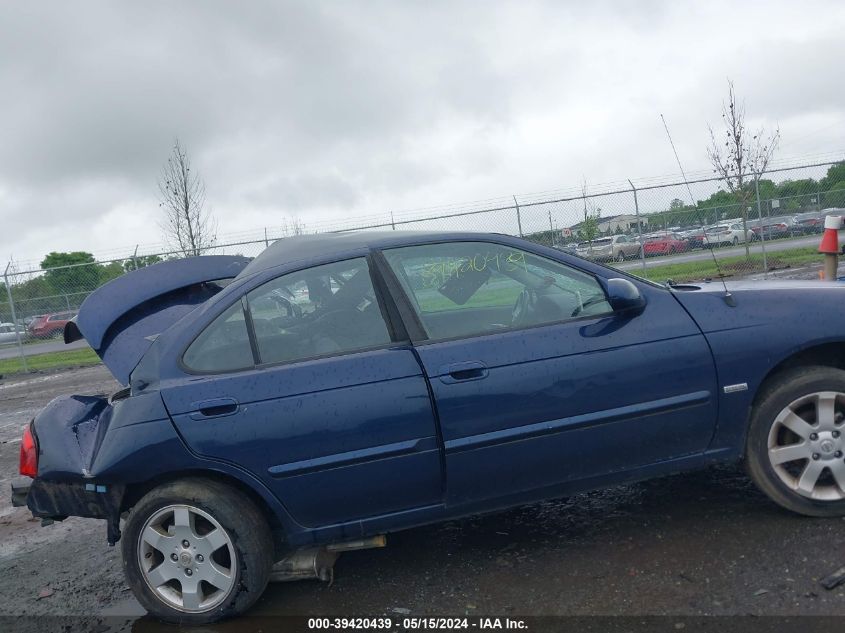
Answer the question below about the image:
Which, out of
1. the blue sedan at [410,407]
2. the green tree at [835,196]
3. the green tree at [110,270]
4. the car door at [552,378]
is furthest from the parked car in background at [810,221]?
the green tree at [110,270]

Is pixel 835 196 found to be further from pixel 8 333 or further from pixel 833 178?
pixel 8 333

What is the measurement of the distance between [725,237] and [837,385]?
45.9 ft

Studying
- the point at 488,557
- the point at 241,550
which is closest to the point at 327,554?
the point at 241,550

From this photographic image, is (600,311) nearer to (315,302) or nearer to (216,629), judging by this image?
(315,302)

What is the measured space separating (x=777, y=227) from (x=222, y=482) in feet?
51.2

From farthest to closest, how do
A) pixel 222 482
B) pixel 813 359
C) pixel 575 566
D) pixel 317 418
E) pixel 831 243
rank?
pixel 831 243 < pixel 813 359 < pixel 575 566 < pixel 222 482 < pixel 317 418

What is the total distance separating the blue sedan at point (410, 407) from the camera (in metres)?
3.39

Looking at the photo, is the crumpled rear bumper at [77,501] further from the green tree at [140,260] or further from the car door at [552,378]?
the green tree at [140,260]

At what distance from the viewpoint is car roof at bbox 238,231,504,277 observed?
379cm

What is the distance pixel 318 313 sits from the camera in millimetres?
3652

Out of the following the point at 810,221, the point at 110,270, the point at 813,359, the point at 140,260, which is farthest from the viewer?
the point at 110,270

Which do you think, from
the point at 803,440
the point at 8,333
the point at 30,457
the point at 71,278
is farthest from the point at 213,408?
the point at 8,333

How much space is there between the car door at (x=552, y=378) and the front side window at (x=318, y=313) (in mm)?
185

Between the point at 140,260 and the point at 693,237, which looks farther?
the point at 693,237
